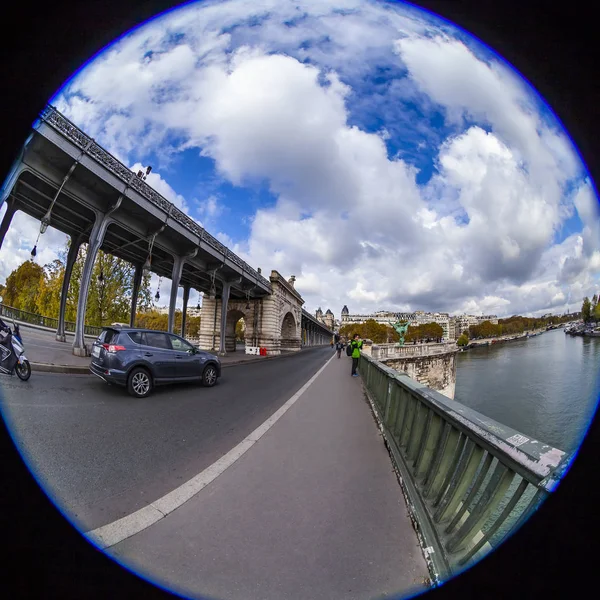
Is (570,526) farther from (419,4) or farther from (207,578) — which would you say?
(419,4)

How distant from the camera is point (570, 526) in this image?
5.93 ft

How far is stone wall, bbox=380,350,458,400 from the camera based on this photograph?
18.0 meters

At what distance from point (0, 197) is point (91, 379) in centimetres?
499

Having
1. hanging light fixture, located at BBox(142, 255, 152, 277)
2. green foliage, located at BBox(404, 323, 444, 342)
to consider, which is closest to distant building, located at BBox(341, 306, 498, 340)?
green foliage, located at BBox(404, 323, 444, 342)

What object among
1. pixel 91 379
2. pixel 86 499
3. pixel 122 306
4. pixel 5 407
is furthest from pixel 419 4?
pixel 122 306

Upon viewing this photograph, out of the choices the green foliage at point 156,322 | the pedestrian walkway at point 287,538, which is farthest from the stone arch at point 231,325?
the pedestrian walkway at point 287,538

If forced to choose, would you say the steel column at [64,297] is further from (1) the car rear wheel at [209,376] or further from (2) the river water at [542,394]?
(2) the river water at [542,394]

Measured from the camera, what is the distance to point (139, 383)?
5598 millimetres

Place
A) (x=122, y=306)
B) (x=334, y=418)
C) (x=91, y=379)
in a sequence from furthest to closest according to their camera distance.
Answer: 1. (x=122, y=306)
2. (x=91, y=379)
3. (x=334, y=418)

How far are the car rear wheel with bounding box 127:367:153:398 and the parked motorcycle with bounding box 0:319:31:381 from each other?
5.12 ft

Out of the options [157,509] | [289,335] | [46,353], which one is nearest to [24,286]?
[46,353]

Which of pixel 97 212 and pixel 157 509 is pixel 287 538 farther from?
pixel 97 212

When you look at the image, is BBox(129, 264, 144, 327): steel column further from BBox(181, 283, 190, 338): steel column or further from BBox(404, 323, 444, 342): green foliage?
BBox(404, 323, 444, 342): green foliage

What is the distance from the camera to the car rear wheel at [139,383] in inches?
216
